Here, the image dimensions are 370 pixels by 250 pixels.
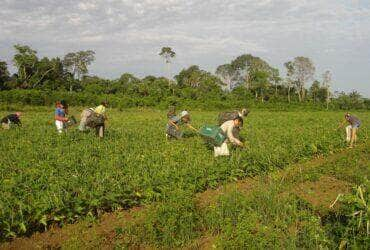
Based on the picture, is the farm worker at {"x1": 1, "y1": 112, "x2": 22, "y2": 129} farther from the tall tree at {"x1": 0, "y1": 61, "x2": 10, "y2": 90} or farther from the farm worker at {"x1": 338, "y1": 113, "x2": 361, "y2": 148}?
the tall tree at {"x1": 0, "y1": 61, "x2": 10, "y2": 90}

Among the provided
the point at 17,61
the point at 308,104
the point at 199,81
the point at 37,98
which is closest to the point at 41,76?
the point at 17,61

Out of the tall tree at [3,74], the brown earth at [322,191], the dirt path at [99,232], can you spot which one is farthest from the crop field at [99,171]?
the tall tree at [3,74]

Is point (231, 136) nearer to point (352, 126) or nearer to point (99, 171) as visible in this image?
point (99, 171)

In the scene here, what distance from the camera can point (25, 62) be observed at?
163ft

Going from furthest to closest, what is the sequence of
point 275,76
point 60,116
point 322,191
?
point 275,76 → point 60,116 → point 322,191

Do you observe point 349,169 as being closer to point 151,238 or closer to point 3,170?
point 151,238

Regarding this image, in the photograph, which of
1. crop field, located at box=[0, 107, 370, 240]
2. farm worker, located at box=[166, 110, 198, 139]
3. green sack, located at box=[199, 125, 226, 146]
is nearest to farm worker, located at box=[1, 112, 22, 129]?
crop field, located at box=[0, 107, 370, 240]

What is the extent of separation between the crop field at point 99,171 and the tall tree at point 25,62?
122 ft

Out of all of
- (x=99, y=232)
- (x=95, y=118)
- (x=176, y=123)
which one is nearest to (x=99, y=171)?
(x=99, y=232)

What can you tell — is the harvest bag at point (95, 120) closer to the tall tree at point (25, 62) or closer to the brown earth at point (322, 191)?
the brown earth at point (322, 191)

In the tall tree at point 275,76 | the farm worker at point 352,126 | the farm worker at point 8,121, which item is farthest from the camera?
the tall tree at point 275,76

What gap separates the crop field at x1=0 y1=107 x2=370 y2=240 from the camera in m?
6.80

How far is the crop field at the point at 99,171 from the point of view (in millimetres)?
6801

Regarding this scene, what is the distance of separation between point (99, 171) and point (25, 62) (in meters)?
44.5
